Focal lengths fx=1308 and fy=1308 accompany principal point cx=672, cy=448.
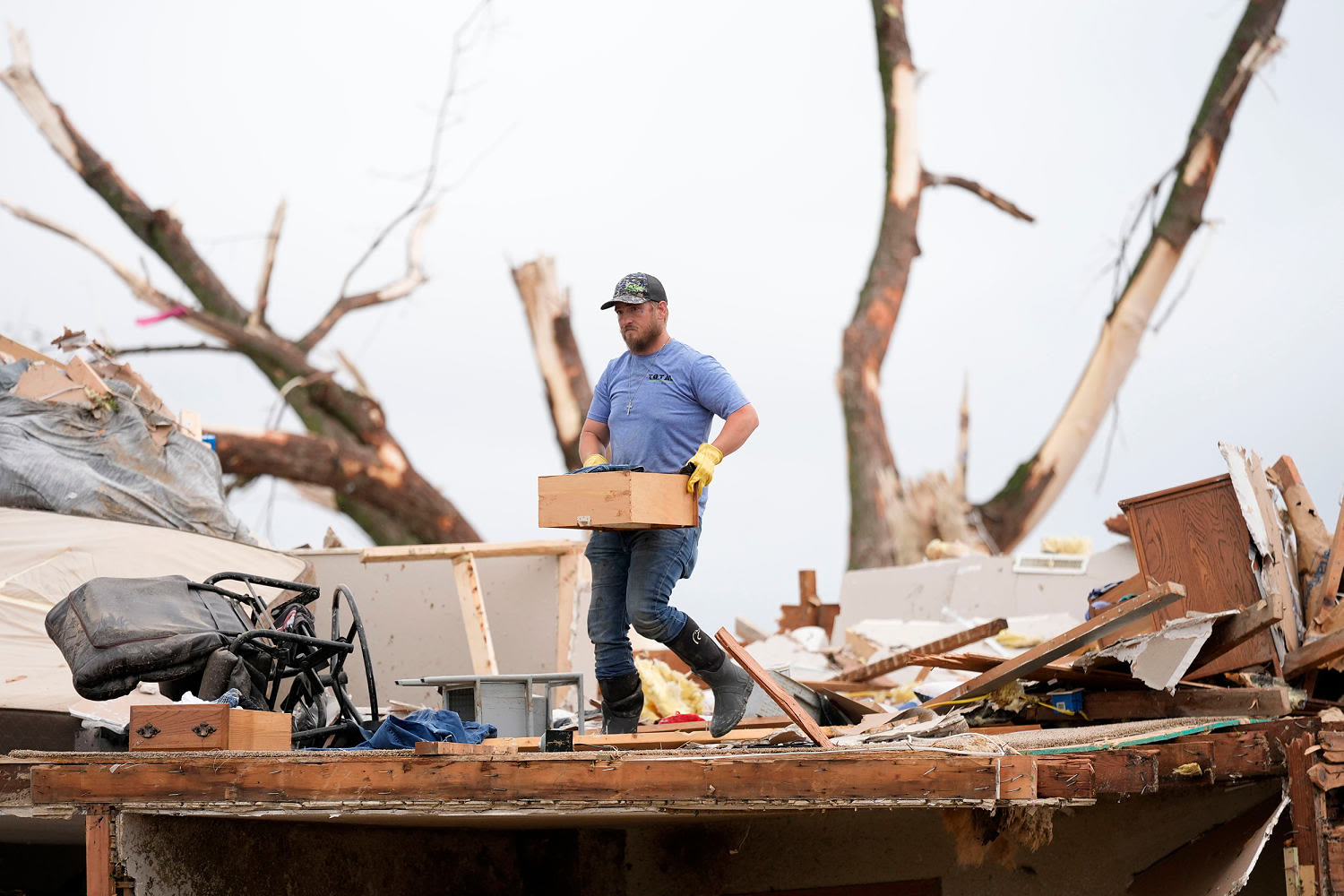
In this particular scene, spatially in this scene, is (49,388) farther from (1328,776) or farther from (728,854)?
(1328,776)

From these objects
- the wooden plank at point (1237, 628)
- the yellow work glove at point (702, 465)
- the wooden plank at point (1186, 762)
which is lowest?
the wooden plank at point (1186, 762)

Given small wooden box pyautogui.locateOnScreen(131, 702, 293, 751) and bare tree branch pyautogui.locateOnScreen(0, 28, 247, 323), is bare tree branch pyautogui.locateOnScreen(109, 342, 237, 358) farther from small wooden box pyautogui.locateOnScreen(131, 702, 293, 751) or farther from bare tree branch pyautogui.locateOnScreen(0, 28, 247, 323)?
Answer: small wooden box pyautogui.locateOnScreen(131, 702, 293, 751)

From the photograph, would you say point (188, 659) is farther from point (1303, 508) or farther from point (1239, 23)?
point (1239, 23)

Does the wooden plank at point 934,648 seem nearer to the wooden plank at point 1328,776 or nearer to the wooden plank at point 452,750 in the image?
the wooden plank at point 1328,776

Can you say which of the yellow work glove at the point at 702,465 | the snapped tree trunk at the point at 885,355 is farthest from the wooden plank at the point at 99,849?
the snapped tree trunk at the point at 885,355

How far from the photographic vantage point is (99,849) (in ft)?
12.5

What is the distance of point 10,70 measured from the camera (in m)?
13.5

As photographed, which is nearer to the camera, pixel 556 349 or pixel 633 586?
pixel 633 586

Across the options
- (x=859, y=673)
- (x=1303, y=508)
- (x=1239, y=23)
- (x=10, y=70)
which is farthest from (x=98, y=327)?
(x=1239, y=23)

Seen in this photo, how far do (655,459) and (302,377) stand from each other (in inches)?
405

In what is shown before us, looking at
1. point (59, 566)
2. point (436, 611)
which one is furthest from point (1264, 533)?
point (59, 566)

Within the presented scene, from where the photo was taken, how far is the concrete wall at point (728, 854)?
4.91m

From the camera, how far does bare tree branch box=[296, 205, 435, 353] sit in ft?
49.0

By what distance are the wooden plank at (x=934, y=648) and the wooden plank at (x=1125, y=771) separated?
2.07 metres
